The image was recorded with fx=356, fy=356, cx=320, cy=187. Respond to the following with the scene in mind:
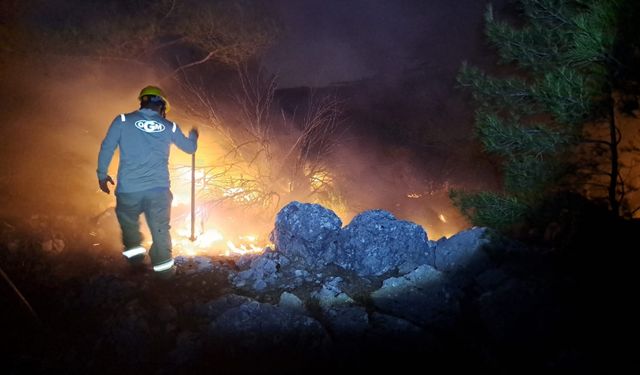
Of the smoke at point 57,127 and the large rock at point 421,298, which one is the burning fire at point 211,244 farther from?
the large rock at point 421,298

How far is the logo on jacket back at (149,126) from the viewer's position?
412 cm

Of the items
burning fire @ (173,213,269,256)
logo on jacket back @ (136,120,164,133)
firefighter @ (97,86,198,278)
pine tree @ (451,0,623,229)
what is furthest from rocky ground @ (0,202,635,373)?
logo on jacket back @ (136,120,164,133)

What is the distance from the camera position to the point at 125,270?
4391mm

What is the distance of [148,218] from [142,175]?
54 cm

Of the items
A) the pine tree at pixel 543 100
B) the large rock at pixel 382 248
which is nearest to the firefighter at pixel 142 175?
the large rock at pixel 382 248

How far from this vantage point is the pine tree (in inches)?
182

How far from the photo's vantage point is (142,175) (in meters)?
4.13

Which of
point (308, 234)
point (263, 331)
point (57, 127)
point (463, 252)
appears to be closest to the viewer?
point (263, 331)

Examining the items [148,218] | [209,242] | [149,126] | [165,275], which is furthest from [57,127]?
[165,275]

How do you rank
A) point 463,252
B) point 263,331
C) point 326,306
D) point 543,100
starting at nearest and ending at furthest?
1. point 263,331
2. point 326,306
3. point 463,252
4. point 543,100

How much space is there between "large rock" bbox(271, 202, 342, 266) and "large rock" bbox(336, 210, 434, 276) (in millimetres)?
179

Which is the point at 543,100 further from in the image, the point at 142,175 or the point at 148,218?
the point at 148,218

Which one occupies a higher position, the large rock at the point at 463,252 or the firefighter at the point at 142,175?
the firefighter at the point at 142,175

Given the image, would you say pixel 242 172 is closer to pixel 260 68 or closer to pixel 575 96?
pixel 260 68
